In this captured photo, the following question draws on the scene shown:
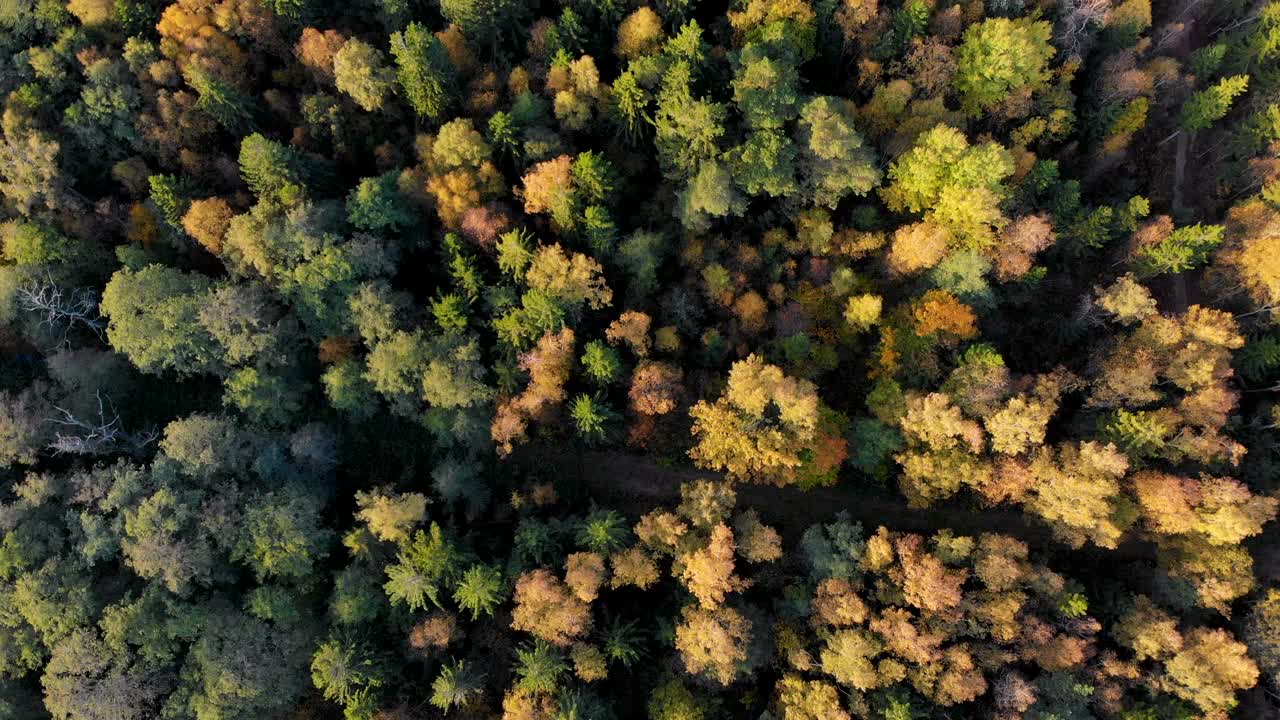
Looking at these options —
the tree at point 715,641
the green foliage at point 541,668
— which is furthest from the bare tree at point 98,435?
the tree at point 715,641

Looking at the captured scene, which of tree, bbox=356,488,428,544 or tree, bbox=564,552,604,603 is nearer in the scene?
tree, bbox=564,552,604,603

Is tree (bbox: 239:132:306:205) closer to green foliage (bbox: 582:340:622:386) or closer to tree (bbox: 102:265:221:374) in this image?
tree (bbox: 102:265:221:374)

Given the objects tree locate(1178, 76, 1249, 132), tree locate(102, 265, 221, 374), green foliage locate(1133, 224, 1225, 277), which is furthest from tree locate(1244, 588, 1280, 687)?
tree locate(102, 265, 221, 374)

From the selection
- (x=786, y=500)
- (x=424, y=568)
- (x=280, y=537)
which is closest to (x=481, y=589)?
(x=424, y=568)

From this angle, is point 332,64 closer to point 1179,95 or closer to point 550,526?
point 550,526

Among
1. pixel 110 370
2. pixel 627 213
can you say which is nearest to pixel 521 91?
pixel 627 213
